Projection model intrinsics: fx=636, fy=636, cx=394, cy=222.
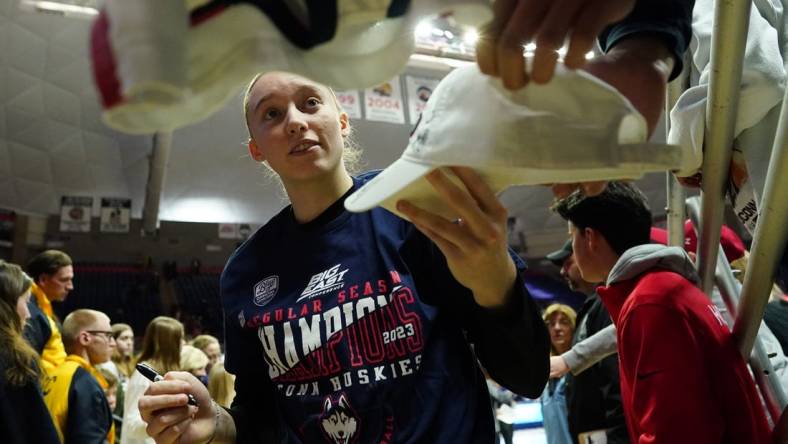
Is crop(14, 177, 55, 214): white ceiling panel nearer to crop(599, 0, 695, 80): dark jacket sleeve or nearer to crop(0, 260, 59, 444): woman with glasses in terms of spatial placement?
crop(0, 260, 59, 444): woman with glasses

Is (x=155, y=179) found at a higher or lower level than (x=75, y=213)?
higher

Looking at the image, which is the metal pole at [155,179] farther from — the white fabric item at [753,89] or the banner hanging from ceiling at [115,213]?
the white fabric item at [753,89]

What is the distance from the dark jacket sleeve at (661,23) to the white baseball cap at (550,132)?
161mm

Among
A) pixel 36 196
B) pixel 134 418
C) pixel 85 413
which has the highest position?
pixel 85 413

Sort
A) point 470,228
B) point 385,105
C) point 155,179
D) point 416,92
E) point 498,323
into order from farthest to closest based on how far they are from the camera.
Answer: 1. point 155,179
2. point 416,92
3. point 385,105
4. point 498,323
5. point 470,228

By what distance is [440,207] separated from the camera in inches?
24.3

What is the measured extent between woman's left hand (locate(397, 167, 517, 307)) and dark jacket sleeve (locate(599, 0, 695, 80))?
0.21m

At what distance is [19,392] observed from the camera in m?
2.23

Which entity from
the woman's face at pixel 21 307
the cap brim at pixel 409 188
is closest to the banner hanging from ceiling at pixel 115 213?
the woman's face at pixel 21 307

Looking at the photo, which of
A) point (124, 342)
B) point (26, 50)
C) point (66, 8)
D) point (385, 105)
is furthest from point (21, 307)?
point (26, 50)

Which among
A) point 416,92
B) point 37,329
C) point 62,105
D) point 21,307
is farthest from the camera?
point 62,105

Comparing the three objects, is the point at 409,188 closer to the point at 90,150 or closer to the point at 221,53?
the point at 221,53

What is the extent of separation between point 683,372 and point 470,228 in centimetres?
70

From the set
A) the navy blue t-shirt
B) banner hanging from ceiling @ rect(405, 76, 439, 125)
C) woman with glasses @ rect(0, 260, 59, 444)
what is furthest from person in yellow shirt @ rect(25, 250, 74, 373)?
banner hanging from ceiling @ rect(405, 76, 439, 125)
